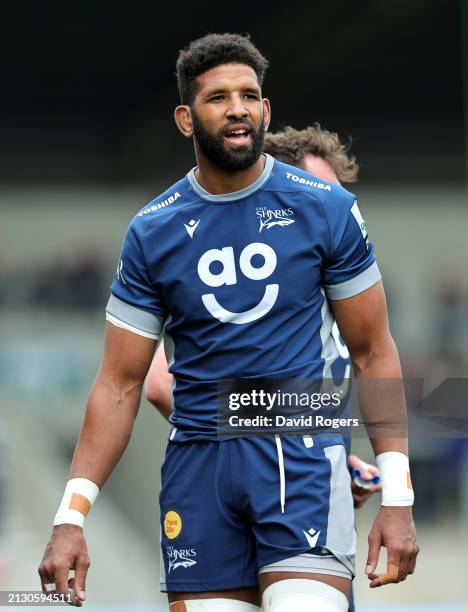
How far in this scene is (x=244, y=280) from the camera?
3.74 meters

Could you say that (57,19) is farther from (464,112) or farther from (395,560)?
(395,560)

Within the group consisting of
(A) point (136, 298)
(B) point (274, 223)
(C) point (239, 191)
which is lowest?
(A) point (136, 298)

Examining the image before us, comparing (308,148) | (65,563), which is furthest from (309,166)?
(65,563)

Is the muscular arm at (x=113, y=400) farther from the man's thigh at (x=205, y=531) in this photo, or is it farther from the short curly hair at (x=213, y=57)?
the short curly hair at (x=213, y=57)

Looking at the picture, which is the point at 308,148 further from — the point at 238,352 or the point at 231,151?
the point at 238,352

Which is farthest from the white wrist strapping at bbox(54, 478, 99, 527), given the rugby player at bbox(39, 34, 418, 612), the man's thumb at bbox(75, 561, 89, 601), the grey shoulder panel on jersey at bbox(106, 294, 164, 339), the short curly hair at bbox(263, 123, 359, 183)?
the short curly hair at bbox(263, 123, 359, 183)

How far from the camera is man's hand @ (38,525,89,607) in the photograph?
143 inches

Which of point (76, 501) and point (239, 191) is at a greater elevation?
point (239, 191)

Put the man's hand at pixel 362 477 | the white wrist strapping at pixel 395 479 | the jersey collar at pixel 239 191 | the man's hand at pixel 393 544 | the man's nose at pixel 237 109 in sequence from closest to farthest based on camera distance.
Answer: the man's hand at pixel 393 544 < the white wrist strapping at pixel 395 479 < the man's nose at pixel 237 109 < the jersey collar at pixel 239 191 < the man's hand at pixel 362 477

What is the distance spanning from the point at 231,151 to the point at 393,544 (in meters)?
1.21

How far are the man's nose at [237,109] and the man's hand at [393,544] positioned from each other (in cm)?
118

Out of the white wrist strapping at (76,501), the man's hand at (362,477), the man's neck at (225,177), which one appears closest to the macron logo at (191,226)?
the man's neck at (225,177)

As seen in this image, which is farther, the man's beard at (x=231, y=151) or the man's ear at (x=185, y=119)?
the man's ear at (x=185, y=119)

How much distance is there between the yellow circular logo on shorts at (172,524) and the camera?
149 inches
